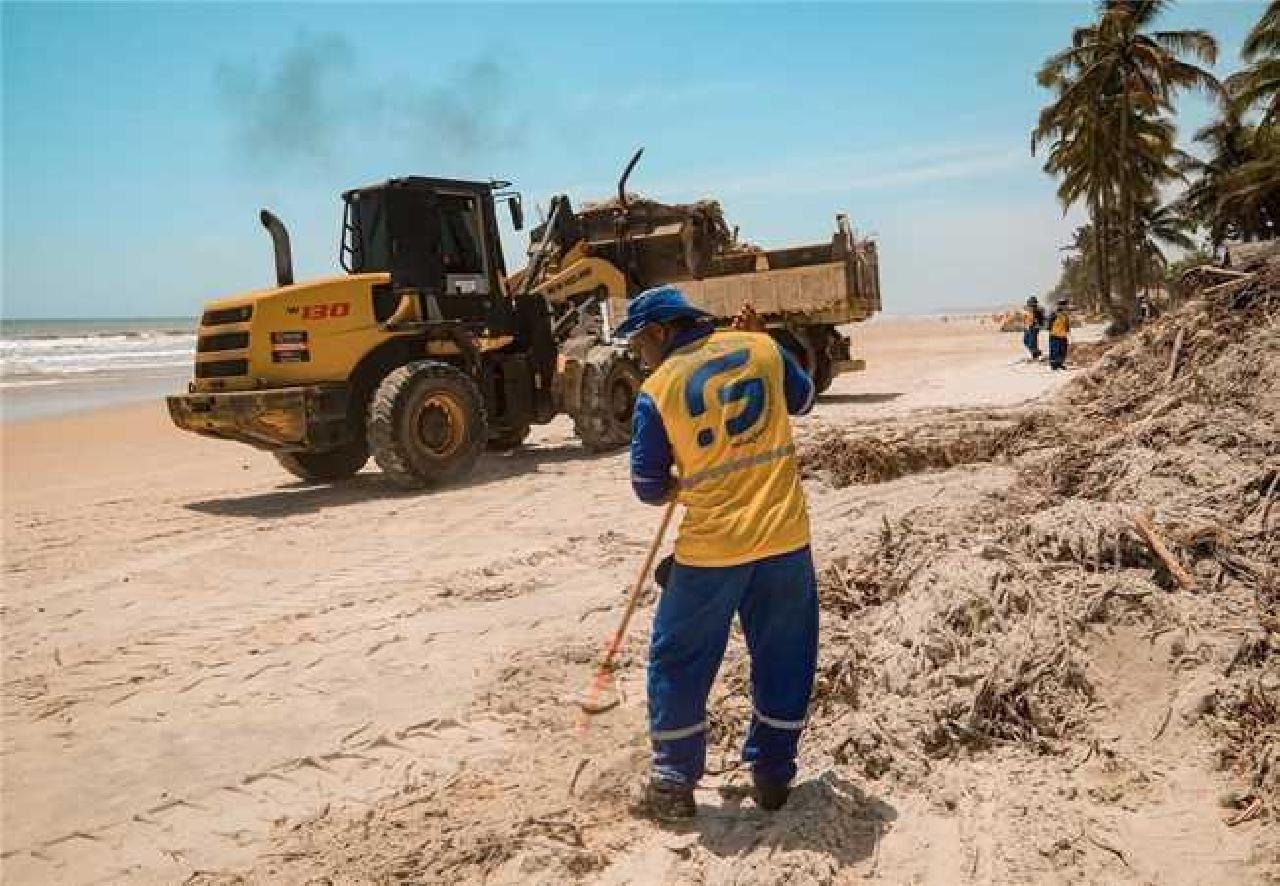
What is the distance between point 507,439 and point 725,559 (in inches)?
327

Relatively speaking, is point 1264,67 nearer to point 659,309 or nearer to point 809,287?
point 809,287

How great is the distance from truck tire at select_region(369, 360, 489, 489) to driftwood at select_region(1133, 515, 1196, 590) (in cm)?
658

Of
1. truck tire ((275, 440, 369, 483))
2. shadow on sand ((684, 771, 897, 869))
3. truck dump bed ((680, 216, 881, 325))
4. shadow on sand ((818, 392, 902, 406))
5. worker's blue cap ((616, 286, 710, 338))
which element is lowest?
shadow on sand ((684, 771, 897, 869))

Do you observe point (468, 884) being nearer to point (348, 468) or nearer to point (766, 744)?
point (766, 744)

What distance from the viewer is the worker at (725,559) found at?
3152mm

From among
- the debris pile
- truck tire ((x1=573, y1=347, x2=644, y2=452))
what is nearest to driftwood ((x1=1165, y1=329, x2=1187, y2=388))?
the debris pile

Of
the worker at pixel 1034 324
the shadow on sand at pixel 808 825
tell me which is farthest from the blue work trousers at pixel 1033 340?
the shadow on sand at pixel 808 825

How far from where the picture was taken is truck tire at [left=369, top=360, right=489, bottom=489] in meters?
9.02

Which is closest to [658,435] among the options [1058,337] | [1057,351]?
[1058,337]

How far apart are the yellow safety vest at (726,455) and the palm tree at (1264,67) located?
3084 cm

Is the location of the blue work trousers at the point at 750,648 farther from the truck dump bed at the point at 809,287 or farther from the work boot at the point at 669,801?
the truck dump bed at the point at 809,287

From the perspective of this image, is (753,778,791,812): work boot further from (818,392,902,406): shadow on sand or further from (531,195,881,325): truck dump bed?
(818,392,902,406): shadow on sand

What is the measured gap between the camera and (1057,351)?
1848 cm

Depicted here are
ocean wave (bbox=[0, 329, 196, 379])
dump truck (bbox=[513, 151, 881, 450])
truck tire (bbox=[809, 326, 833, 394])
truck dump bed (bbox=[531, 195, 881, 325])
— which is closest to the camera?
dump truck (bbox=[513, 151, 881, 450])
